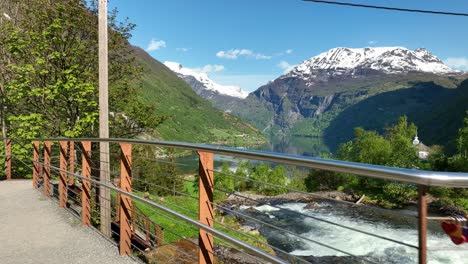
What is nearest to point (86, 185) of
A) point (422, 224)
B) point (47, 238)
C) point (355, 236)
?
point (47, 238)

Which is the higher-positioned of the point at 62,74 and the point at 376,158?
the point at 62,74

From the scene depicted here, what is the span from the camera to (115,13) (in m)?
16.2

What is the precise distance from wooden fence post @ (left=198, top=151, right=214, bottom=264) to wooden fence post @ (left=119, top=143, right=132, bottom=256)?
1723 millimetres

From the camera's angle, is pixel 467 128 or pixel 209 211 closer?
pixel 209 211

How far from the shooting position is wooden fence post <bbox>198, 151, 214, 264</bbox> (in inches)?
126

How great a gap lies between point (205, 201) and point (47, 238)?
3.36m

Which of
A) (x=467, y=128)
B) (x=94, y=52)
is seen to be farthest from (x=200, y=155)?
(x=467, y=128)

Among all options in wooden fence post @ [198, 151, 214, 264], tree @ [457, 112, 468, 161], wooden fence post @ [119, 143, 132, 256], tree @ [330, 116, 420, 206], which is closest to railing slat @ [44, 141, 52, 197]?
wooden fence post @ [119, 143, 132, 256]

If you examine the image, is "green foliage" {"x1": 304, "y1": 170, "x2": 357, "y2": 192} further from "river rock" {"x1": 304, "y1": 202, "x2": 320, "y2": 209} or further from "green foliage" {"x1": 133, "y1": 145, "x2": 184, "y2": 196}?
"green foliage" {"x1": 133, "y1": 145, "x2": 184, "y2": 196}

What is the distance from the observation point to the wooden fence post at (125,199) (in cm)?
464

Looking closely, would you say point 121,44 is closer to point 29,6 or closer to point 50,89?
point 29,6

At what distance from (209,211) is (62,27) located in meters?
12.0

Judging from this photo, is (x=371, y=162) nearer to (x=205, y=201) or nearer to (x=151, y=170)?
(x=151, y=170)

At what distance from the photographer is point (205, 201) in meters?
3.19
